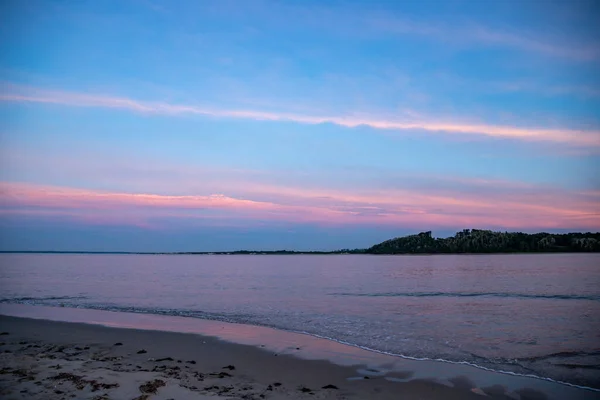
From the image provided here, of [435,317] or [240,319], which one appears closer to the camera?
[240,319]

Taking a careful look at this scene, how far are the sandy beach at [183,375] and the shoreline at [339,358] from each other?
9cm

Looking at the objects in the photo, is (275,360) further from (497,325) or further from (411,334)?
(497,325)

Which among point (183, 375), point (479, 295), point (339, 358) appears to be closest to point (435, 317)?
point (339, 358)

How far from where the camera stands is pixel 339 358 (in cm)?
1244

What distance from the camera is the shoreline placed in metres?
9.65

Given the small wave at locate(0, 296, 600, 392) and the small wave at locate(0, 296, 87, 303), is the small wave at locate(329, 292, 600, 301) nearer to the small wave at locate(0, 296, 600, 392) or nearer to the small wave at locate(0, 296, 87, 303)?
the small wave at locate(0, 296, 600, 392)

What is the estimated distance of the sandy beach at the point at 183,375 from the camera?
855 centimetres

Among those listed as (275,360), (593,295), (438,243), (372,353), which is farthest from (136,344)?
(438,243)

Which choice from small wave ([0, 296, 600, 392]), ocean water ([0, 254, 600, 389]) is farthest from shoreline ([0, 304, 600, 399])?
ocean water ([0, 254, 600, 389])

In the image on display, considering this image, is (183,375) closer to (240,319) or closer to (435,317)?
(240,319)

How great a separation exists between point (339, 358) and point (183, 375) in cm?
469

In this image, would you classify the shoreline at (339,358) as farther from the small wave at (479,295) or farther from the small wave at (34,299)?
the small wave at (479,295)

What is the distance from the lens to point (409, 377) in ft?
34.1

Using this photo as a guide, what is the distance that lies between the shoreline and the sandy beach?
0.09 m
